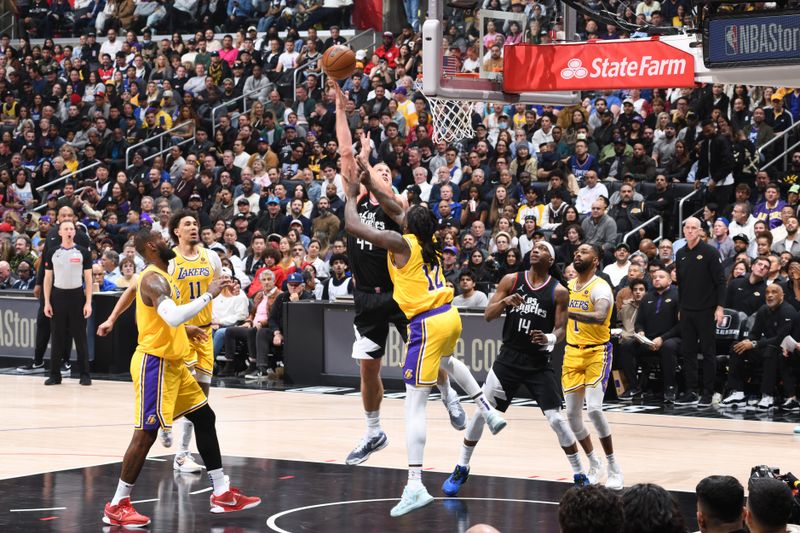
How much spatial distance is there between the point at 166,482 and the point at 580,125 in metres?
11.2

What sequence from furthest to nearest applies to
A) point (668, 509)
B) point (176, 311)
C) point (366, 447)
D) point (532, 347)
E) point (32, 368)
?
point (32, 368) → point (366, 447) → point (532, 347) → point (176, 311) → point (668, 509)

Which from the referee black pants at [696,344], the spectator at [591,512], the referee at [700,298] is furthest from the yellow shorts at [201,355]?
the spectator at [591,512]

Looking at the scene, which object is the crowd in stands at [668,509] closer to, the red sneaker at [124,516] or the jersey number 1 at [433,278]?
the jersey number 1 at [433,278]

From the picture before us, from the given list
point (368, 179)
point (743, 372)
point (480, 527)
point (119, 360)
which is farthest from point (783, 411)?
point (480, 527)

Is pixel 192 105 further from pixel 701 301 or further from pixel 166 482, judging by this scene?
pixel 166 482

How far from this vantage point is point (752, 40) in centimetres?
843

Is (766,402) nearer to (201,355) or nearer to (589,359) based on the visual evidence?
(589,359)

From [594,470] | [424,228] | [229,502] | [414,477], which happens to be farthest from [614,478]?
[229,502]

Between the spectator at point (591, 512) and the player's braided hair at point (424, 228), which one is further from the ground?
the player's braided hair at point (424, 228)

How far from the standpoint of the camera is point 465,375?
940 centimetres

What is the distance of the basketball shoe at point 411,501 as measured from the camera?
330 inches

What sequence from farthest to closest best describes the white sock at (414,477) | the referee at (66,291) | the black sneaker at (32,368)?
the black sneaker at (32,368)
the referee at (66,291)
the white sock at (414,477)

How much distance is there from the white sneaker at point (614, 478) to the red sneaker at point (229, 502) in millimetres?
2655

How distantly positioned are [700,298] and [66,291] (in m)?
7.47
